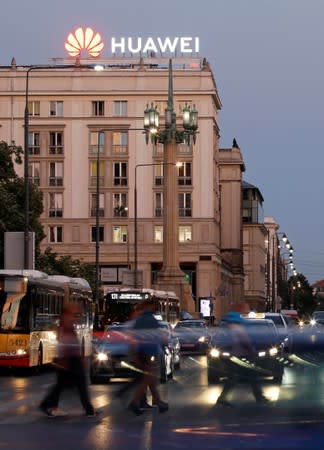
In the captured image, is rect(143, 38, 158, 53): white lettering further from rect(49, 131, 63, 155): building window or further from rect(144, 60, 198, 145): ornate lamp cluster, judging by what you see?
rect(144, 60, 198, 145): ornate lamp cluster

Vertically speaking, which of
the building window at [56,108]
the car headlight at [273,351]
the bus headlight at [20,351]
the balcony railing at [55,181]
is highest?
the building window at [56,108]

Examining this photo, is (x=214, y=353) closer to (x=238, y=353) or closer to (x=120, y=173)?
(x=238, y=353)

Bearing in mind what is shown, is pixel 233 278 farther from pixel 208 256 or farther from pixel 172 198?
pixel 172 198

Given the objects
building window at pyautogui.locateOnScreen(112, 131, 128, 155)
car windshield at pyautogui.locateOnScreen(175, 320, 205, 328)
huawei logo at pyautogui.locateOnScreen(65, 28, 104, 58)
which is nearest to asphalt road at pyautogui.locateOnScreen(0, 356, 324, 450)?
car windshield at pyautogui.locateOnScreen(175, 320, 205, 328)

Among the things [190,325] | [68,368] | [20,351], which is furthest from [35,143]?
[68,368]

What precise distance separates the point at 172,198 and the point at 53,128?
32986mm

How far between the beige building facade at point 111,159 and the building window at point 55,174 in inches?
3.7

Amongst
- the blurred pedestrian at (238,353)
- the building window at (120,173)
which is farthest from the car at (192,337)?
the building window at (120,173)

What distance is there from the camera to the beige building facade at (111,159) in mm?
115000

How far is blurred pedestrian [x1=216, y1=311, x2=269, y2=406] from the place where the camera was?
23.1 m

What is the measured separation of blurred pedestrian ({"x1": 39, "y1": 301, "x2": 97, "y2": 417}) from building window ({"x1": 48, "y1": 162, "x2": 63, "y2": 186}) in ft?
315

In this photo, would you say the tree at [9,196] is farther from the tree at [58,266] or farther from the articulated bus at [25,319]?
the articulated bus at [25,319]

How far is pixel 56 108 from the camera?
116562 millimetres

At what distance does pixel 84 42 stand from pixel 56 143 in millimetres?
10126
